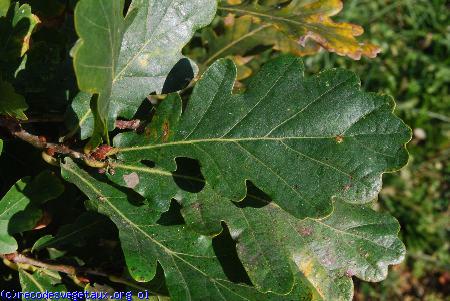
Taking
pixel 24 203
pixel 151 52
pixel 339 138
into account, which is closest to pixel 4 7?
pixel 151 52

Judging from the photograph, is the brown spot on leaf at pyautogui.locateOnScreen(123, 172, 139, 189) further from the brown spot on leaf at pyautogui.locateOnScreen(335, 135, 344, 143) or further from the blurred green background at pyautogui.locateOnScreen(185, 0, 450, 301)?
the blurred green background at pyautogui.locateOnScreen(185, 0, 450, 301)

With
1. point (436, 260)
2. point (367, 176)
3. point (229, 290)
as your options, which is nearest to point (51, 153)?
point (229, 290)

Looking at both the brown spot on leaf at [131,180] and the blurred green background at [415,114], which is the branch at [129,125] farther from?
the blurred green background at [415,114]

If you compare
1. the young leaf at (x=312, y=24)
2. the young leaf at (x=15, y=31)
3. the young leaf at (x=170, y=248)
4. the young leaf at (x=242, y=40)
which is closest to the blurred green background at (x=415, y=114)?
the young leaf at (x=242, y=40)

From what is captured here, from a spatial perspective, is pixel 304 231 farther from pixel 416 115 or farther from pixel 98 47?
pixel 416 115

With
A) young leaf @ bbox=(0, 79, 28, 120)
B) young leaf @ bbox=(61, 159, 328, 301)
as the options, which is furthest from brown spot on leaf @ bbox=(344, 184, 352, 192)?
young leaf @ bbox=(0, 79, 28, 120)
